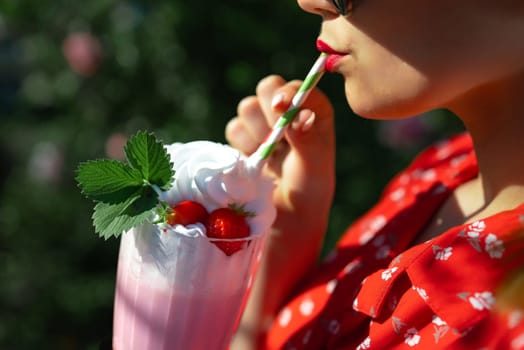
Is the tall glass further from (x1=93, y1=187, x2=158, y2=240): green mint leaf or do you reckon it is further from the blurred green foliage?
the blurred green foliage

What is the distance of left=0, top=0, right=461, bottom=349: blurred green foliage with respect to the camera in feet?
8.38

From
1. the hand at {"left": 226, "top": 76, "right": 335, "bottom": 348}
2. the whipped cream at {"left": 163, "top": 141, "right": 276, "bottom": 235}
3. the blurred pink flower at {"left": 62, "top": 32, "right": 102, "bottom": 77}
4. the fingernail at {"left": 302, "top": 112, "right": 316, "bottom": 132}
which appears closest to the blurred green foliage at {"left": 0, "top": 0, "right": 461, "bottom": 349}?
the blurred pink flower at {"left": 62, "top": 32, "right": 102, "bottom": 77}

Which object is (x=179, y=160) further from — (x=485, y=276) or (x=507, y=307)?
(x=507, y=307)

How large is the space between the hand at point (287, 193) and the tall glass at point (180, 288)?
0.68 feet

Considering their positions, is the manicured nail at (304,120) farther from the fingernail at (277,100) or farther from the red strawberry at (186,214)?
the red strawberry at (186,214)

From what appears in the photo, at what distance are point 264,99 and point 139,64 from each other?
5.14 feet

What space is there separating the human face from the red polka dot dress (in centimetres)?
18

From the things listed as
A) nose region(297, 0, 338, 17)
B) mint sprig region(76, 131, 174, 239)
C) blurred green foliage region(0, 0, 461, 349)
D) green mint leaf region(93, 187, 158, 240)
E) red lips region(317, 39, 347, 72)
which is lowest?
blurred green foliage region(0, 0, 461, 349)

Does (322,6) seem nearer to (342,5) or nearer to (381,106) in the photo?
(342,5)

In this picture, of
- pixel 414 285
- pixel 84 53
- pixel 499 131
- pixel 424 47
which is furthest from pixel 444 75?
pixel 84 53

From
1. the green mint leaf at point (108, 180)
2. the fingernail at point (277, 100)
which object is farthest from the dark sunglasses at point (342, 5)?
the green mint leaf at point (108, 180)

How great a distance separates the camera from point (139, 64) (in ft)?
8.84

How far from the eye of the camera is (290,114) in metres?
1.10

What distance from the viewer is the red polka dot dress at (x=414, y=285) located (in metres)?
0.86
